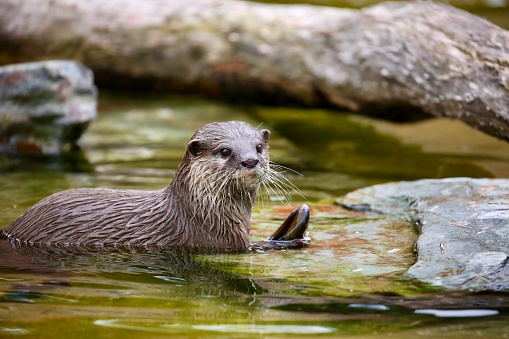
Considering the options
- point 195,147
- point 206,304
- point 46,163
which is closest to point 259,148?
point 195,147

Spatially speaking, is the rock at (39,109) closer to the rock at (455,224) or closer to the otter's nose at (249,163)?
the rock at (455,224)

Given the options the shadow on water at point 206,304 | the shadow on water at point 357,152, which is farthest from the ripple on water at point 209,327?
the shadow on water at point 357,152

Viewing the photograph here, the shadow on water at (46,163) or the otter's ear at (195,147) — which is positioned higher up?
the otter's ear at (195,147)

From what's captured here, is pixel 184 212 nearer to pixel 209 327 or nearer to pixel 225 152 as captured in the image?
pixel 225 152

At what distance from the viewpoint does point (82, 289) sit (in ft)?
11.3

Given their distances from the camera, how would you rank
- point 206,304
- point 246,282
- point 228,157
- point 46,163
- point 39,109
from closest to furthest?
1. point 206,304
2. point 246,282
3. point 228,157
4. point 46,163
5. point 39,109

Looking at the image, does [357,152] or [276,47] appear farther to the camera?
[276,47]

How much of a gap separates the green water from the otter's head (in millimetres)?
370

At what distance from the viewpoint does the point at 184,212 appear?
4.21 m

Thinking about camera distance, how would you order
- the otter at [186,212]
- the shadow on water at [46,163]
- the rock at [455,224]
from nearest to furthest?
the rock at [455,224]
the otter at [186,212]
the shadow on water at [46,163]

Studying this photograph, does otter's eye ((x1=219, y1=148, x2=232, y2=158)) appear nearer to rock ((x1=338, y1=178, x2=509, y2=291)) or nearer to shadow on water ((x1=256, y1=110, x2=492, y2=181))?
rock ((x1=338, y1=178, x2=509, y2=291))

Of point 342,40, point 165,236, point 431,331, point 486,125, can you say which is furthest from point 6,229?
point 342,40

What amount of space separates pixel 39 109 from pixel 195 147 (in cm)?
307

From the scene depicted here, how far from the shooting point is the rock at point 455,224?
3.38 m
